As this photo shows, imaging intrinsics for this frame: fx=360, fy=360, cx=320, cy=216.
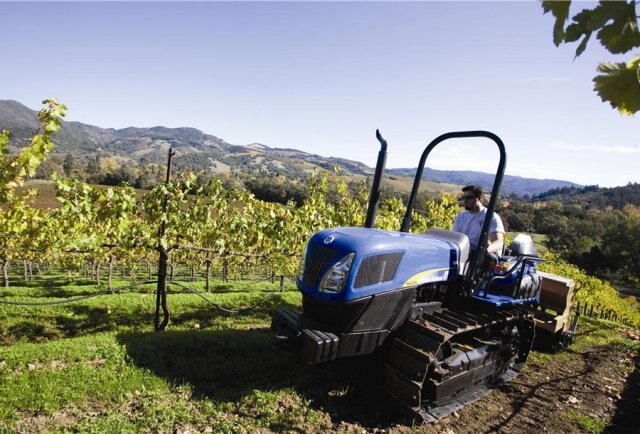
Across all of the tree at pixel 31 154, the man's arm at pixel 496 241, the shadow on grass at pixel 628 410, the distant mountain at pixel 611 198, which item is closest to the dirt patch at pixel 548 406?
the shadow on grass at pixel 628 410

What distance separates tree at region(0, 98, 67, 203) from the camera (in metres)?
4.74

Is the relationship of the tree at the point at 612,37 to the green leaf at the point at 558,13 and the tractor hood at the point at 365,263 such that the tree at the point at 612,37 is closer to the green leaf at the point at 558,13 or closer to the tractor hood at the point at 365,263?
the green leaf at the point at 558,13

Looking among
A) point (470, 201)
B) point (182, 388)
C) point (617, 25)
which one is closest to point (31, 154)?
point (182, 388)

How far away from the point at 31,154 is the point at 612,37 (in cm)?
595

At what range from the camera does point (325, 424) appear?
426 cm

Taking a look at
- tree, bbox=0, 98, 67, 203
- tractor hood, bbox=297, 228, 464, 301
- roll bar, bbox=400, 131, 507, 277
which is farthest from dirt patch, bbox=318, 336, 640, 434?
tree, bbox=0, 98, 67, 203

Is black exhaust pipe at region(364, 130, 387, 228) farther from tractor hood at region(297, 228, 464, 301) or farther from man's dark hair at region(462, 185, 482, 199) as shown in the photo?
man's dark hair at region(462, 185, 482, 199)

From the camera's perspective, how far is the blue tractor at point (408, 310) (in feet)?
13.2

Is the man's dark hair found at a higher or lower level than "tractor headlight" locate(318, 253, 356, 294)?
higher

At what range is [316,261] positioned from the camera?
4.26 m

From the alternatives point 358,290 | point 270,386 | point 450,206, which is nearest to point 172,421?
point 270,386

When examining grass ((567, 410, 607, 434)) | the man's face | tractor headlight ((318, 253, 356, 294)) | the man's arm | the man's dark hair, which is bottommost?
grass ((567, 410, 607, 434))

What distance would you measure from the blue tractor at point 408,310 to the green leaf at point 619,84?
2.92m

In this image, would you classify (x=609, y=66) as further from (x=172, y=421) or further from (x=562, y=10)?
(x=172, y=421)
